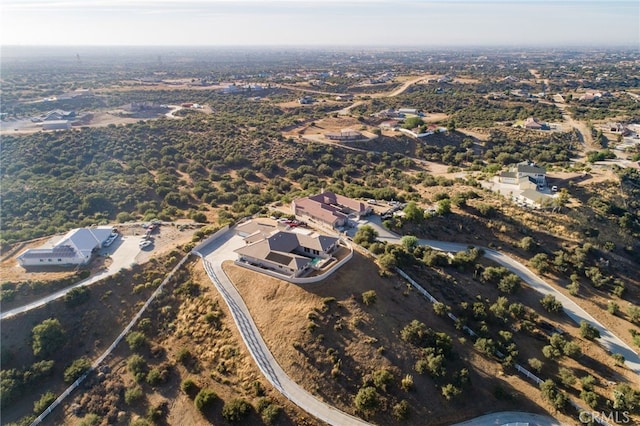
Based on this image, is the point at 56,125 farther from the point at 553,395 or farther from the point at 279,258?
the point at 553,395

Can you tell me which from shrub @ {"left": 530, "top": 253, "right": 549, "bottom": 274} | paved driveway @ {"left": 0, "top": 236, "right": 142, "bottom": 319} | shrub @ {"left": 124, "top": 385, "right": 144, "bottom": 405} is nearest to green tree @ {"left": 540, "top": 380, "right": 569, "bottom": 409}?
shrub @ {"left": 530, "top": 253, "right": 549, "bottom": 274}

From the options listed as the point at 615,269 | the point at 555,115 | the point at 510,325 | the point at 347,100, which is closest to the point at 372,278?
the point at 510,325

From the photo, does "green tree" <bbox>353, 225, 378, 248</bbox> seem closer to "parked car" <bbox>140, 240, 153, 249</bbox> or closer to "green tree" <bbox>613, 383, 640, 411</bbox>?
"parked car" <bbox>140, 240, 153, 249</bbox>

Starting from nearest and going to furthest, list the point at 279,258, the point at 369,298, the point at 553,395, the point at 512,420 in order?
the point at 512,420 < the point at 553,395 < the point at 369,298 < the point at 279,258

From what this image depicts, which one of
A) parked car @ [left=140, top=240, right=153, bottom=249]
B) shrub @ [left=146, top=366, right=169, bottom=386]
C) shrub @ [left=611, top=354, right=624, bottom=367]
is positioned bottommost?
shrub @ [left=611, top=354, right=624, bottom=367]

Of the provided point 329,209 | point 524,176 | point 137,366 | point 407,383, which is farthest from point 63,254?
point 524,176
